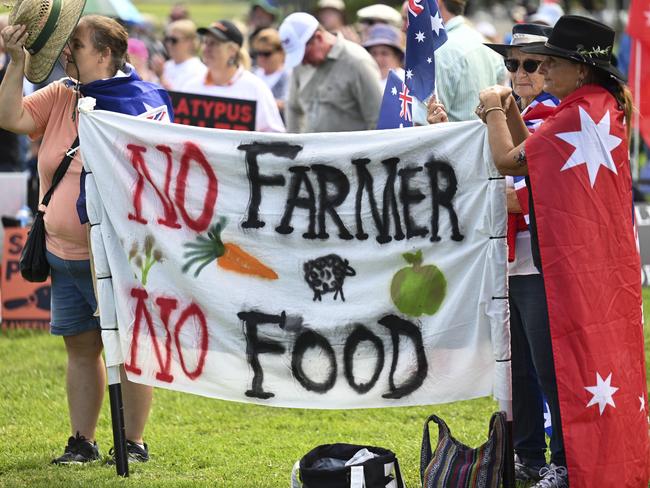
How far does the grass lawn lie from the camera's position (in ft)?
18.9

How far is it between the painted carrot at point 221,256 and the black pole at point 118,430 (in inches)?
27.2

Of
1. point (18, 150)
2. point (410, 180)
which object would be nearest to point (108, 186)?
point (410, 180)

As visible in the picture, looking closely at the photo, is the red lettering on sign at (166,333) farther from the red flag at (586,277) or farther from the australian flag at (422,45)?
the red flag at (586,277)

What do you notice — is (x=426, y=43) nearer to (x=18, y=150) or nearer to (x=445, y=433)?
(x=445, y=433)

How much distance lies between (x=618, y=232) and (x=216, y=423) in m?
3.11

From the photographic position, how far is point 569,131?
4656 millimetres

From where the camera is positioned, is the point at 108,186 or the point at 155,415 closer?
the point at 108,186

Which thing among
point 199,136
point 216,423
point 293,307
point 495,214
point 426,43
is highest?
point 426,43

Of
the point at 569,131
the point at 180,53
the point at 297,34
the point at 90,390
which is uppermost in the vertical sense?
the point at 180,53

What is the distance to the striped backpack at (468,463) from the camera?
493 cm

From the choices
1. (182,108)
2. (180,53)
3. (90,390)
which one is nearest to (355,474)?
(90,390)

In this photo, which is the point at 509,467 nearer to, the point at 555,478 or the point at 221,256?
the point at 555,478

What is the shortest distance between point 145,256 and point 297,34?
4512 mm

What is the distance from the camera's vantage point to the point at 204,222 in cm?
534
